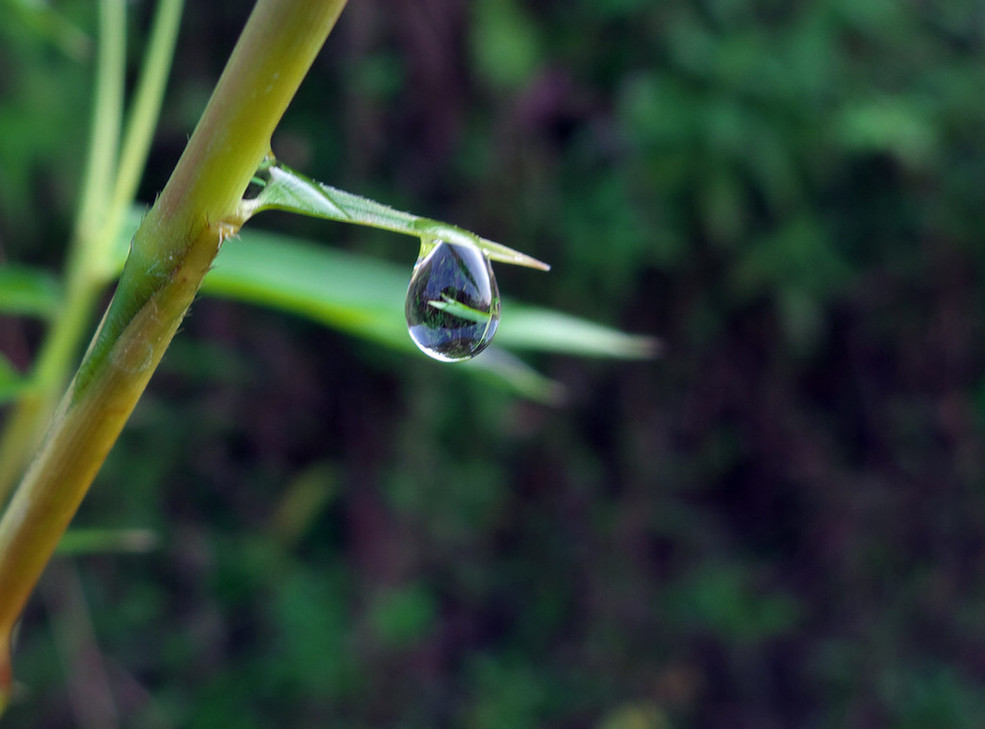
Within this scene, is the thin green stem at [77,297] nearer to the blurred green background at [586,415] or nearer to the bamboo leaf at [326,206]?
the bamboo leaf at [326,206]

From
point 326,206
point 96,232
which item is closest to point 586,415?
point 96,232

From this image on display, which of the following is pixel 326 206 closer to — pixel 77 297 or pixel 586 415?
pixel 77 297

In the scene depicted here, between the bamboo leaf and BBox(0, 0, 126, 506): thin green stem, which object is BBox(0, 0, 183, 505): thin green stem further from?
the bamboo leaf

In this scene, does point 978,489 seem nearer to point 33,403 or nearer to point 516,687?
point 516,687

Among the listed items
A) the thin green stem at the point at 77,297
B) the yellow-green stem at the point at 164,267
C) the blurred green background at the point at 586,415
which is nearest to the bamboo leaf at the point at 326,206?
the yellow-green stem at the point at 164,267

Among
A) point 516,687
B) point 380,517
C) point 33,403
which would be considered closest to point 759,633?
point 516,687

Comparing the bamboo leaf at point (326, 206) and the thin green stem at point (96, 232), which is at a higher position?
the bamboo leaf at point (326, 206)

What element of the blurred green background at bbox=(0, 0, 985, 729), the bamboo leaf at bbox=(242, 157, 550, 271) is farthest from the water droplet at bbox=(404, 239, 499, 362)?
the blurred green background at bbox=(0, 0, 985, 729)
